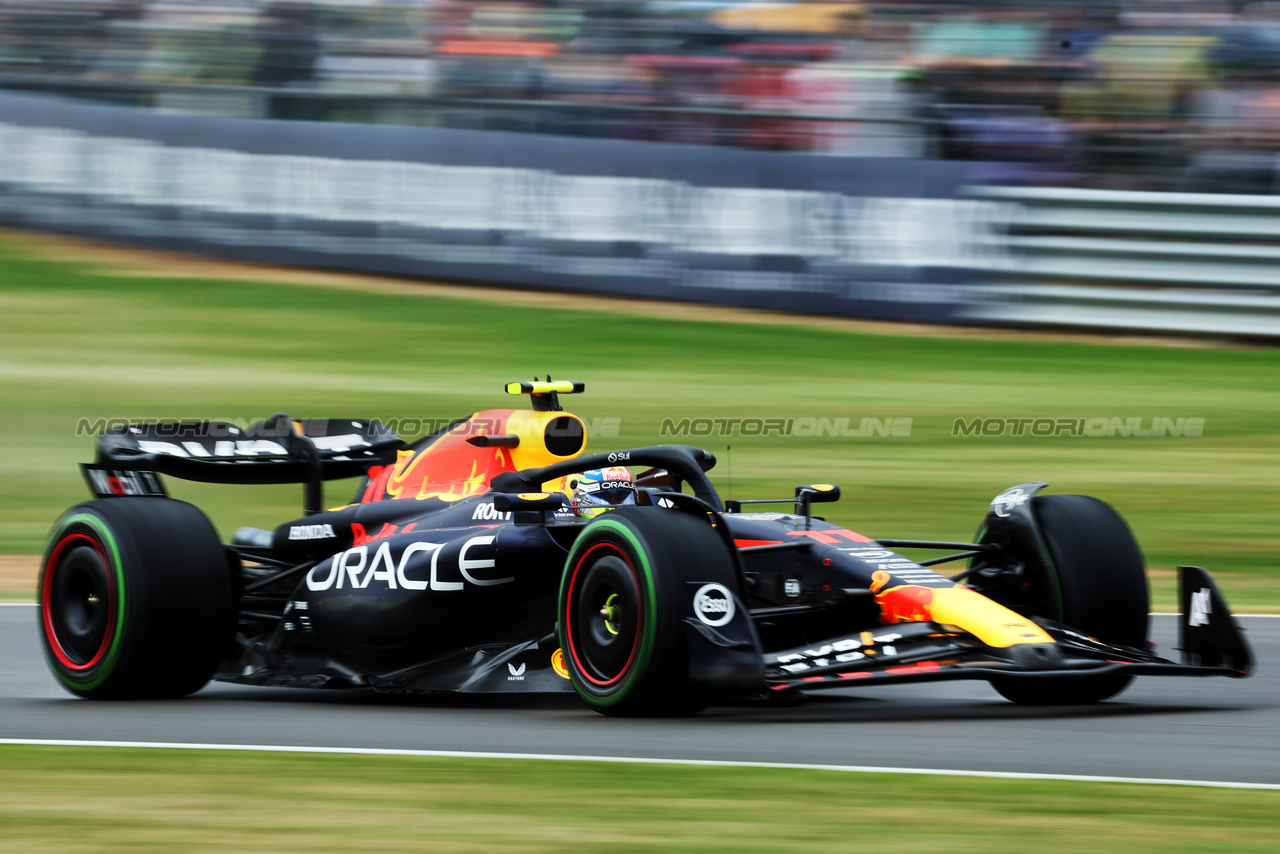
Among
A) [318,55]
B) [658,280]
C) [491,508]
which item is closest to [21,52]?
[318,55]

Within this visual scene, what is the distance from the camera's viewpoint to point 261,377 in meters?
18.4

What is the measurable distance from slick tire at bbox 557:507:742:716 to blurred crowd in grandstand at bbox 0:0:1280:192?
11578mm

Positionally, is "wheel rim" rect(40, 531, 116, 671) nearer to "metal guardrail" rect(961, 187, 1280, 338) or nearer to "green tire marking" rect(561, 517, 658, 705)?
"green tire marking" rect(561, 517, 658, 705)

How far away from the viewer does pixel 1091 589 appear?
7.02m

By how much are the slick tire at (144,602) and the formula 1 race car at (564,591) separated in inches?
0.4

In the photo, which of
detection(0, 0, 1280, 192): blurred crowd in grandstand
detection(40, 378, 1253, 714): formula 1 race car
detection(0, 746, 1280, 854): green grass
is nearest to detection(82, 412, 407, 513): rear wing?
detection(40, 378, 1253, 714): formula 1 race car

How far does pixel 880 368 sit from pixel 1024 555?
10520 millimetres

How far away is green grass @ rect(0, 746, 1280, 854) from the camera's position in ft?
15.6

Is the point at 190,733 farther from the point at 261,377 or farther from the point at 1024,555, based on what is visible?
the point at 261,377

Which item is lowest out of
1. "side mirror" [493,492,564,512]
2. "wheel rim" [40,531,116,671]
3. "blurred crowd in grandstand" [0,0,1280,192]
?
"wheel rim" [40,531,116,671]

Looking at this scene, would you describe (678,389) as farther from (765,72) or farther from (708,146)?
(765,72)

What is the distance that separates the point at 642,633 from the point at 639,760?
1.80 feet

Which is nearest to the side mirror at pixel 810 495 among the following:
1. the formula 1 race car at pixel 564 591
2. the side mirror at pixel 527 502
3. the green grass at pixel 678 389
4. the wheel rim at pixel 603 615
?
the formula 1 race car at pixel 564 591

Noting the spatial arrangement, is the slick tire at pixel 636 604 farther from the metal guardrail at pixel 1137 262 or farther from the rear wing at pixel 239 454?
the metal guardrail at pixel 1137 262
